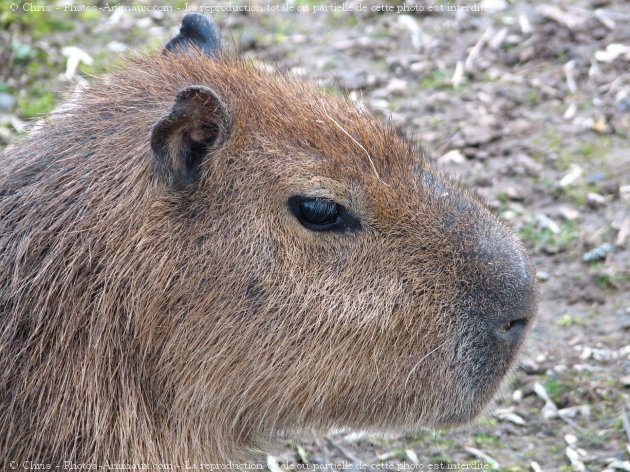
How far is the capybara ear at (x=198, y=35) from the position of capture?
15.3ft

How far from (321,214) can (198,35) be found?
1356 millimetres

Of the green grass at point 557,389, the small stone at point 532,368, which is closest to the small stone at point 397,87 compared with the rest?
the small stone at point 532,368

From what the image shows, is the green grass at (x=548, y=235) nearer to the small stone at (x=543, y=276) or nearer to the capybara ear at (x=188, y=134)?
the small stone at (x=543, y=276)

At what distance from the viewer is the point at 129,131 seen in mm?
4012

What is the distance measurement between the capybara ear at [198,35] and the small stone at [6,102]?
13.3 ft

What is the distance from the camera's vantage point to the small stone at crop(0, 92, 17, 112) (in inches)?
324

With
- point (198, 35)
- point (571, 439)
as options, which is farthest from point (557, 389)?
point (198, 35)

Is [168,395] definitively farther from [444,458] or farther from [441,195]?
[444,458]

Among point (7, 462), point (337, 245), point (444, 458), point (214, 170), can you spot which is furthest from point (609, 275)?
point (7, 462)

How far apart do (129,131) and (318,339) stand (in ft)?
3.82

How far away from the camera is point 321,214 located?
12.7 ft

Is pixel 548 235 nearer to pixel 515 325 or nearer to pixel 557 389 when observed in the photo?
pixel 557 389

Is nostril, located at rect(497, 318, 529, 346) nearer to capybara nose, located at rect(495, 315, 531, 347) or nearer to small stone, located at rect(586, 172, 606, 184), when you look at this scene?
capybara nose, located at rect(495, 315, 531, 347)

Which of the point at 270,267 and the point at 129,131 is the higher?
the point at 129,131
